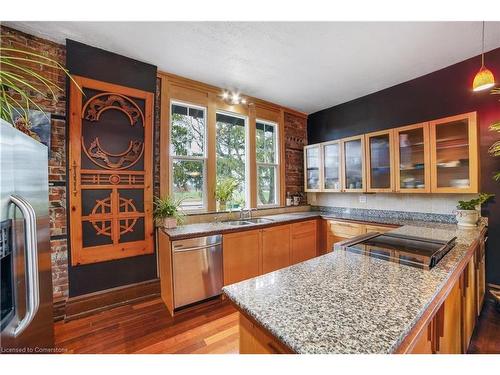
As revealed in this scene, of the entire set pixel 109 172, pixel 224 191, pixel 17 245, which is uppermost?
pixel 109 172

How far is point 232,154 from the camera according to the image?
3475 millimetres

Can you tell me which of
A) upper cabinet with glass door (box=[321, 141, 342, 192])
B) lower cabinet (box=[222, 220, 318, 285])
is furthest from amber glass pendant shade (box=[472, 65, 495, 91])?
lower cabinet (box=[222, 220, 318, 285])

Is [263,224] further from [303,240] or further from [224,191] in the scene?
[303,240]

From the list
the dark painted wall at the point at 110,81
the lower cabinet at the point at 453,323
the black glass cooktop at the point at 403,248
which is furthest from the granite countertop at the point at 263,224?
the black glass cooktop at the point at 403,248

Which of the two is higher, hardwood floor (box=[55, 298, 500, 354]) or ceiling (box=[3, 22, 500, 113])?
ceiling (box=[3, 22, 500, 113])

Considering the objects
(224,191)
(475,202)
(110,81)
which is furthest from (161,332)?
(475,202)

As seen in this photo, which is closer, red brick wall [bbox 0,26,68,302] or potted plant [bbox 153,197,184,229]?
red brick wall [bbox 0,26,68,302]

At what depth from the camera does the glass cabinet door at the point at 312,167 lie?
13.0 ft

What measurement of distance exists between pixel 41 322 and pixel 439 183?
12.3 ft

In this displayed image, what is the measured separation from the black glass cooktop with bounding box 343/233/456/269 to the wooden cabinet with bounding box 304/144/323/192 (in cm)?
212

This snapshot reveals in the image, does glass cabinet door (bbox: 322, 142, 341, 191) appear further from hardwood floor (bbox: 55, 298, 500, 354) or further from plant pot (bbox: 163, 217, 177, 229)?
plant pot (bbox: 163, 217, 177, 229)

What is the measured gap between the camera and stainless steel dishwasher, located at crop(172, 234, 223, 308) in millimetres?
2305

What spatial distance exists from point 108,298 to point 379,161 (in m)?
3.85
